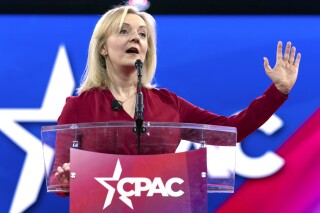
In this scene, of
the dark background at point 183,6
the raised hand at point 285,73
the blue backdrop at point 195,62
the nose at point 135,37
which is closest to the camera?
the raised hand at point 285,73

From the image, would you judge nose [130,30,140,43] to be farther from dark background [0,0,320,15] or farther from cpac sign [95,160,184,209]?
dark background [0,0,320,15]

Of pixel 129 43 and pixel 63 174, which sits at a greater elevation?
pixel 129 43

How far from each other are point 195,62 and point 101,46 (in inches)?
33.8

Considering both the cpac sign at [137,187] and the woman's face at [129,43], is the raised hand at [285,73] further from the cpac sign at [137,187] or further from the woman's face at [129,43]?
the cpac sign at [137,187]

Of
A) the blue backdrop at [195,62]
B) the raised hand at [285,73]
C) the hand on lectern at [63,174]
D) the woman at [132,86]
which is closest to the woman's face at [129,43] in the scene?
the woman at [132,86]

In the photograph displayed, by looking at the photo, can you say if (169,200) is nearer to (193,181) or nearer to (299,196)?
(193,181)

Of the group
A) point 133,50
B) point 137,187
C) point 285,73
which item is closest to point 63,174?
point 137,187

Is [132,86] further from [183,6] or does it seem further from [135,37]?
[183,6]

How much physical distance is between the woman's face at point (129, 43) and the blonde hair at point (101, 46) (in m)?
0.03

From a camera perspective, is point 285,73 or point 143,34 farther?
point 143,34

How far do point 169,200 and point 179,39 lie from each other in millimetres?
1742

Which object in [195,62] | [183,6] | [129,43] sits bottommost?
[129,43]

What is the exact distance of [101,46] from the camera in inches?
98.3

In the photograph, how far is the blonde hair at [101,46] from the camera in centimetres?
241
